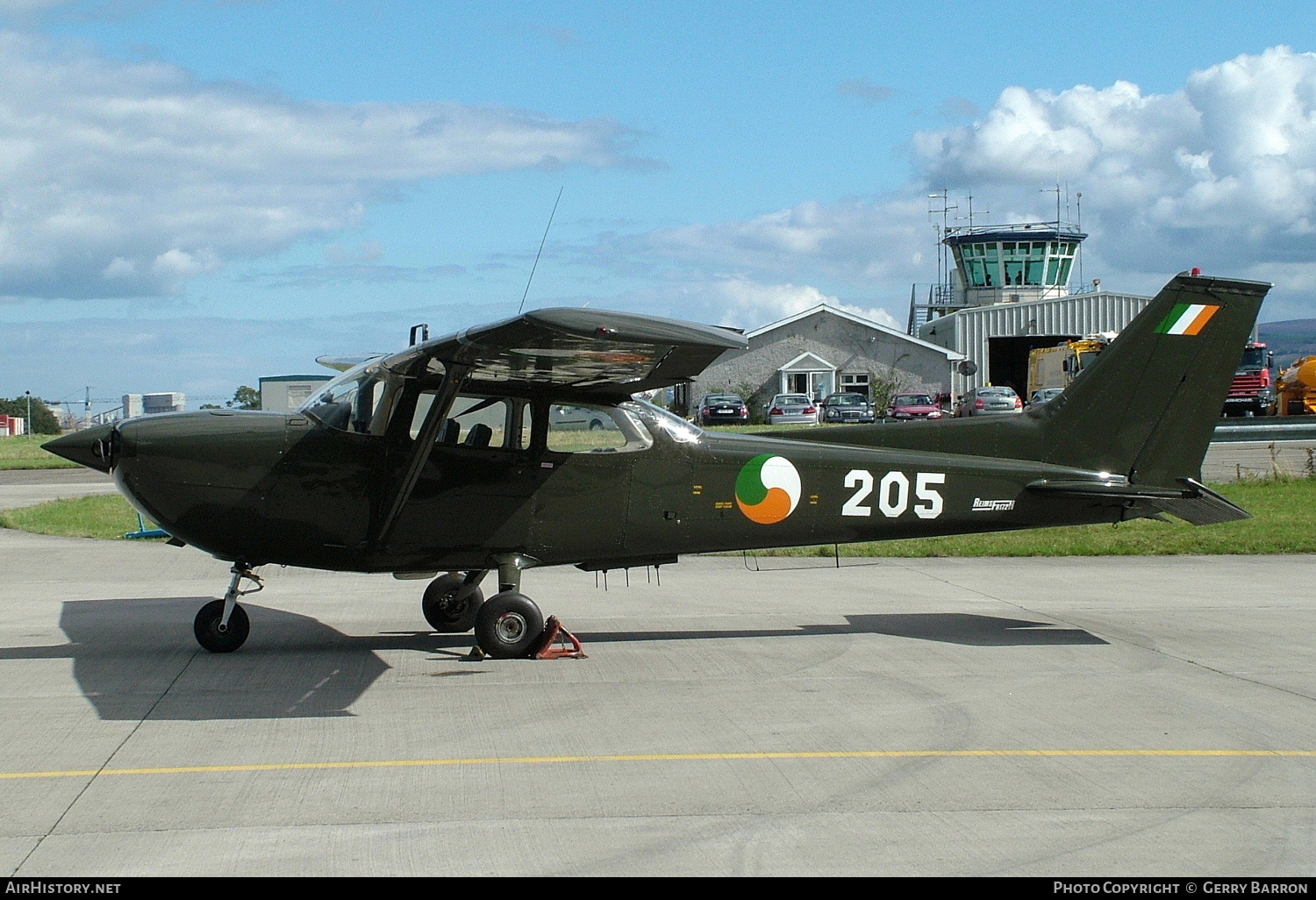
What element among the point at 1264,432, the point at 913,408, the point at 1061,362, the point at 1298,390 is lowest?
the point at 1264,432

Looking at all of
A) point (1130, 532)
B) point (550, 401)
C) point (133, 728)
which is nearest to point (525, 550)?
point (550, 401)

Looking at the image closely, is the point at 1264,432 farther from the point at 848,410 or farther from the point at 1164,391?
the point at 848,410

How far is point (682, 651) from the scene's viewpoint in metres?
8.69

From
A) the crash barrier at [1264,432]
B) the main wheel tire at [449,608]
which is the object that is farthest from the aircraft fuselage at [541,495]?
the crash barrier at [1264,432]

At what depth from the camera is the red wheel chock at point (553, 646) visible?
27.5 ft

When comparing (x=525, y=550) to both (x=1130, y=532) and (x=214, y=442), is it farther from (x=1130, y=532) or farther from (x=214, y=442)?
(x=1130, y=532)

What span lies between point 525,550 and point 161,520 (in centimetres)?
246

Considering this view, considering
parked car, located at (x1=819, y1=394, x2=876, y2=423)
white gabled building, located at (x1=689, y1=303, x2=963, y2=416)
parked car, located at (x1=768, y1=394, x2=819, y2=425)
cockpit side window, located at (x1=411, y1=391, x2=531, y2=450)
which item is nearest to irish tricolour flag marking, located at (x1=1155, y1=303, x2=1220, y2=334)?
cockpit side window, located at (x1=411, y1=391, x2=531, y2=450)

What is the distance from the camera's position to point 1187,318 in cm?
934

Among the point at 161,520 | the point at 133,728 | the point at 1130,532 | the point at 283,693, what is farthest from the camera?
the point at 1130,532

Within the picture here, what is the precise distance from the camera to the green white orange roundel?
350 inches

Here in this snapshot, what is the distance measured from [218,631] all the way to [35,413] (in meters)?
69.2

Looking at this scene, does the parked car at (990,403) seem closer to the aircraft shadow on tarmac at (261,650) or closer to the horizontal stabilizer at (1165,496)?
the horizontal stabilizer at (1165,496)

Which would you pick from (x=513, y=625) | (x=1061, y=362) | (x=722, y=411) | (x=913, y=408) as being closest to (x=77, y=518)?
(x=513, y=625)
